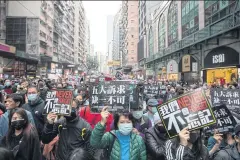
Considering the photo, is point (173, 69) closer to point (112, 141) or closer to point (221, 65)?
point (221, 65)

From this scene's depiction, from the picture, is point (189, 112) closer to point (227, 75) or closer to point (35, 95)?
point (35, 95)

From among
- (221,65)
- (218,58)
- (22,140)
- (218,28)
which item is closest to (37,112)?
(22,140)

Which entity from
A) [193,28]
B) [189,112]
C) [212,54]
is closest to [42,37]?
[193,28]

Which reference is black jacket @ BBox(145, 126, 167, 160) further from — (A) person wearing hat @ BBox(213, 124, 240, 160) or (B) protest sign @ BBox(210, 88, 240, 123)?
(B) protest sign @ BBox(210, 88, 240, 123)

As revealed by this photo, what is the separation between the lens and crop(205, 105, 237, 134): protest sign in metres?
3.94

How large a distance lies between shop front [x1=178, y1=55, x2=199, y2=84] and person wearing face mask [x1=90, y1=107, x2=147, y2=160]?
25.3m

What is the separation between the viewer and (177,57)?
35594 mm

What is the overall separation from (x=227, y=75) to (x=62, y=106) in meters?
20.0

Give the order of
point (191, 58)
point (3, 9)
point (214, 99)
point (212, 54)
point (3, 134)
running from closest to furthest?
point (3, 134) → point (214, 99) → point (212, 54) → point (191, 58) → point (3, 9)

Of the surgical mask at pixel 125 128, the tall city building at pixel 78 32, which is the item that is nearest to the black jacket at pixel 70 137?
the surgical mask at pixel 125 128

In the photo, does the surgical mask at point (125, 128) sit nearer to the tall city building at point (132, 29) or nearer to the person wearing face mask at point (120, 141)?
the person wearing face mask at point (120, 141)

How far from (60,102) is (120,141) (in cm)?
148

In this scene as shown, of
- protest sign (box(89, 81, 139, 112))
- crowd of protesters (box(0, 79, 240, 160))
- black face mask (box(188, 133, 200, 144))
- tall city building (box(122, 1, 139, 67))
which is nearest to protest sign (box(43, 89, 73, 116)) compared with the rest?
crowd of protesters (box(0, 79, 240, 160))

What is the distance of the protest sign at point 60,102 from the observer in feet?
14.2
